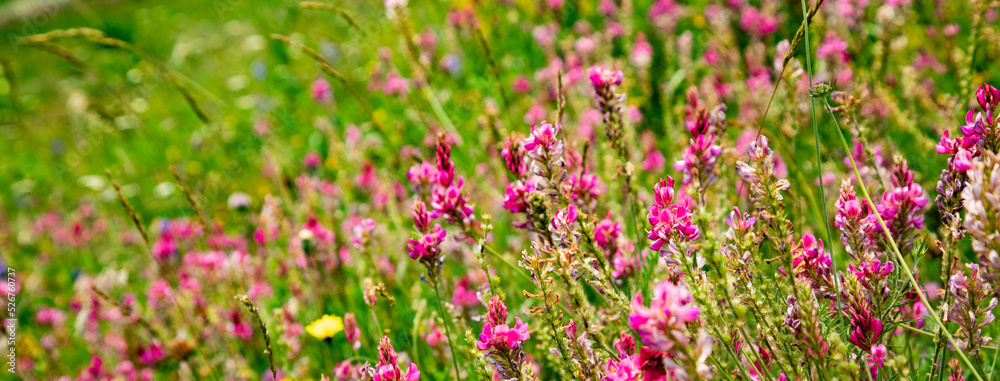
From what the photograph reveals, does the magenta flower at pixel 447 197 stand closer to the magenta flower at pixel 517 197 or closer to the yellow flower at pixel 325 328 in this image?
the magenta flower at pixel 517 197

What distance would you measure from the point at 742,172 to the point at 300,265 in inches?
86.6

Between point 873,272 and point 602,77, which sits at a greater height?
point 602,77

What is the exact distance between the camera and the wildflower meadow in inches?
45.6

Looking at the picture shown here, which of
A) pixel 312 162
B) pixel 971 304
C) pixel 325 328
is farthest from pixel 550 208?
pixel 312 162

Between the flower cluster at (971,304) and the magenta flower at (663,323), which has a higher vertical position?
the flower cluster at (971,304)

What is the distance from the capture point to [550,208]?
1.49 metres

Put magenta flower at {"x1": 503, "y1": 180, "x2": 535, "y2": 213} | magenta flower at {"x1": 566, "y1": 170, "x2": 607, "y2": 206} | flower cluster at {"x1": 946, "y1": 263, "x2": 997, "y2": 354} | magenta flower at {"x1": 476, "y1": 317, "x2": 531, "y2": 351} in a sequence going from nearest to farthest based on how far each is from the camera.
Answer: flower cluster at {"x1": 946, "y1": 263, "x2": 997, "y2": 354} → magenta flower at {"x1": 476, "y1": 317, "x2": 531, "y2": 351} → magenta flower at {"x1": 503, "y1": 180, "x2": 535, "y2": 213} → magenta flower at {"x1": 566, "y1": 170, "x2": 607, "y2": 206}

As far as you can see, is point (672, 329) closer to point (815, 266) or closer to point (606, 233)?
point (815, 266)

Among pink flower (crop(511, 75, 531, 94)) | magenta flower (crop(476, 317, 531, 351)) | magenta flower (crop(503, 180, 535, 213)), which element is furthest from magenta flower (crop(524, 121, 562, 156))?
pink flower (crop(511, 75, 531, 94))

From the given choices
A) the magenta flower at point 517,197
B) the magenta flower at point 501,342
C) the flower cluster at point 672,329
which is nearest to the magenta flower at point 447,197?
the magenta flower at point 517,197

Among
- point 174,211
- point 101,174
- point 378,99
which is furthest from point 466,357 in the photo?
point 101,174

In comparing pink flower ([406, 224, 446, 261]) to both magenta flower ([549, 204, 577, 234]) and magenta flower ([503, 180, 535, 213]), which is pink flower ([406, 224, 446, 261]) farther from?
magenta flower ([549, 204, 577, 234])

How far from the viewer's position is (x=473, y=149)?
343cm

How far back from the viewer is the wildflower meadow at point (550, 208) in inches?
45.6
